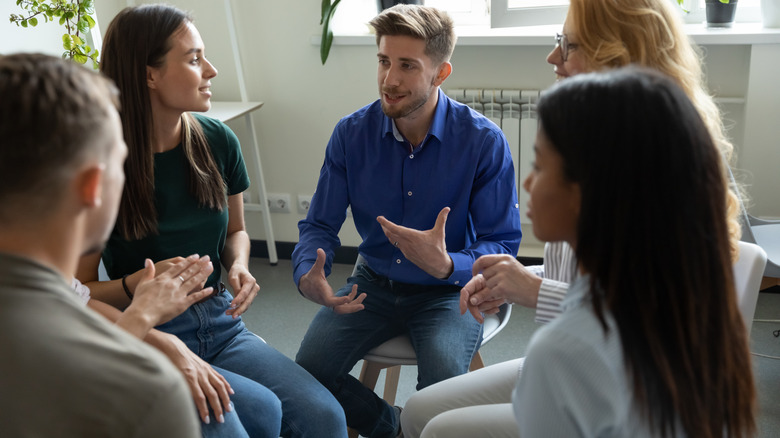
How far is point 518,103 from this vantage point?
10.0 feet

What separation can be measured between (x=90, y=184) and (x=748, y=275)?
1.19 m

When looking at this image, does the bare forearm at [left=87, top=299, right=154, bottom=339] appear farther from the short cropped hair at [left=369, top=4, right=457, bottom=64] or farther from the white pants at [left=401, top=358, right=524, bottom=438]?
the short cropped hair at [left=369, top=4, right=457, bottom=64]

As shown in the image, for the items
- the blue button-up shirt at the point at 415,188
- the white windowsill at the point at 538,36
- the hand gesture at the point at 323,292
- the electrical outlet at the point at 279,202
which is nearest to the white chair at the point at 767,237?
the white windowsill at the point at 538,36

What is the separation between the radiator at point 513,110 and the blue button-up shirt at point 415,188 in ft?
3.48

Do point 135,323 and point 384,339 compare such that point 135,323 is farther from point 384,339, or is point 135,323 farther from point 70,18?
point 70,18

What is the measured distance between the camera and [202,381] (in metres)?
1.50

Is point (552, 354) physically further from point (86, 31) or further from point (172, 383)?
point (86, 31)

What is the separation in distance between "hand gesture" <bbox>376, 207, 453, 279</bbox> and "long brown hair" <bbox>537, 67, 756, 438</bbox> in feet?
2.75

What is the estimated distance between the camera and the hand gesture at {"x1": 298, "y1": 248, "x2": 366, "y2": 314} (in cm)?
182

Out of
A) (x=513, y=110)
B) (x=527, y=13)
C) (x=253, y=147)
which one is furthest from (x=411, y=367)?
(x=527, y=13)

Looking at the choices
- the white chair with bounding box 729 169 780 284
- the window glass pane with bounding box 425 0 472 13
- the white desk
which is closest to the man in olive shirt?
the white chair with bounding box 729 169 780 284

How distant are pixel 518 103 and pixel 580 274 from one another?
219 cm

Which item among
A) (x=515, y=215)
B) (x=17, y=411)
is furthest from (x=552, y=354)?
(x=515, y=215)

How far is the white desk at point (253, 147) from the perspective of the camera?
3.06 m
